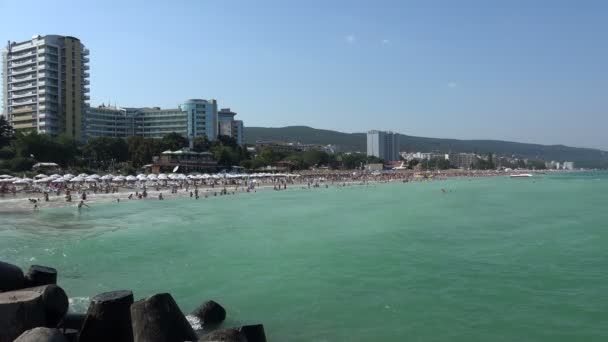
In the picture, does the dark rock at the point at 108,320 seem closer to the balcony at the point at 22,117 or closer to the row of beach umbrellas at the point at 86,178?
the row of beach umbrellas at the point at 86,178

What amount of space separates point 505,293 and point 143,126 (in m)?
111

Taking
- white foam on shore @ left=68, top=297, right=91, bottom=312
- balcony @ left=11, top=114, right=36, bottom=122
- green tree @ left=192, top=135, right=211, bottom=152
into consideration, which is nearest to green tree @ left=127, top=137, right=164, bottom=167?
green tree @ left=192, top=135, right=211, bottom=152

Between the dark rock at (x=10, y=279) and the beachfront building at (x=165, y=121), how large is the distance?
104m

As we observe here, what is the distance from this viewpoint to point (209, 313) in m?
9.11

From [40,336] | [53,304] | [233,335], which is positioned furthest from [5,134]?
[233,335]

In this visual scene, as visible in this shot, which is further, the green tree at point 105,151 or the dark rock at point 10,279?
the green tree at point 105,151

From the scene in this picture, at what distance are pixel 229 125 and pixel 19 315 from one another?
13143 centimetres

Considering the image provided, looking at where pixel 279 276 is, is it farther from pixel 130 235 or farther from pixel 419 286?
pixel 130 235

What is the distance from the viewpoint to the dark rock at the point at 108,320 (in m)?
6.80

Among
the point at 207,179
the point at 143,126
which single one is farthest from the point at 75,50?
the point at 207,179

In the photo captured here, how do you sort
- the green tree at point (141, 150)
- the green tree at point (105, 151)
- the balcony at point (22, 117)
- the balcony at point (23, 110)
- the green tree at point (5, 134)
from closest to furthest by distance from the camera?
the green tree at point (5, 134)
the green tree at point (105, 151)
the green tree at point (141, 150)
the balcony at point (22, 117)
the balcony at point (23, 110)

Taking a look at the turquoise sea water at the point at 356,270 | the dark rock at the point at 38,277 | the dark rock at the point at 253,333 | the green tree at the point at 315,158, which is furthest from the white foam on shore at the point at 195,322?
the green tree at the point at 315,158

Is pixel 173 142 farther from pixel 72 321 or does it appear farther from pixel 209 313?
pixel 72 321

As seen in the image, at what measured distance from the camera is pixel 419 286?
12.1 metres
